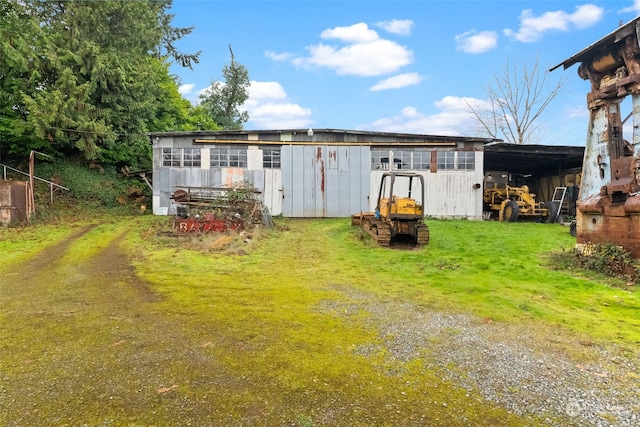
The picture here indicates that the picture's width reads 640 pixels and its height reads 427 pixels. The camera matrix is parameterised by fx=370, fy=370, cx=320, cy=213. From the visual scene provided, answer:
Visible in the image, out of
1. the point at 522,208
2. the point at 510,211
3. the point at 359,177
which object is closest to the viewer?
the point at 510,211

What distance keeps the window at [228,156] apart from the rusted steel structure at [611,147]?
13.7 m

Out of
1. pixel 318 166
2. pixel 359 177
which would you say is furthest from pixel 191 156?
pixel 359 177

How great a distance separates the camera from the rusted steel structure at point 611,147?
715cm

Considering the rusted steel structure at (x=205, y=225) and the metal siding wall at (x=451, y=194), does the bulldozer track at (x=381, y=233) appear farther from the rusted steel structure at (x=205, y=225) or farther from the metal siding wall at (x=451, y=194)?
the metal siding wall at (x=451, y=194)

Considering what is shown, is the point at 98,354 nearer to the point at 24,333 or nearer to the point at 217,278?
the point at 24,333

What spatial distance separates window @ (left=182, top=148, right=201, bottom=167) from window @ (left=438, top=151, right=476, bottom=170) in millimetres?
12231

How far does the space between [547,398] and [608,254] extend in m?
5.93

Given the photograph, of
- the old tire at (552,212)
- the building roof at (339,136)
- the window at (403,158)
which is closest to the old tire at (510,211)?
the old tire at (552,212)

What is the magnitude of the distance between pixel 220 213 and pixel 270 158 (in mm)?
6759

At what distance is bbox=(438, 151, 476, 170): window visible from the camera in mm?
18922

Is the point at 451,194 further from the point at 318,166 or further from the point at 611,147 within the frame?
the point at 611,147

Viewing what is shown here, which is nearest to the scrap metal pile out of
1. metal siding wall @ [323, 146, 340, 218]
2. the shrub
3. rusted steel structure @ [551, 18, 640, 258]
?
metal siding wall @ [323, 146, 340, 218]

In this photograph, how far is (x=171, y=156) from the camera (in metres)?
18.3

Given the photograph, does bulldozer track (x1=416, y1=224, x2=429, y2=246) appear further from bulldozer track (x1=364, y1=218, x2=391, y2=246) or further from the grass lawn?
the grass lawn
